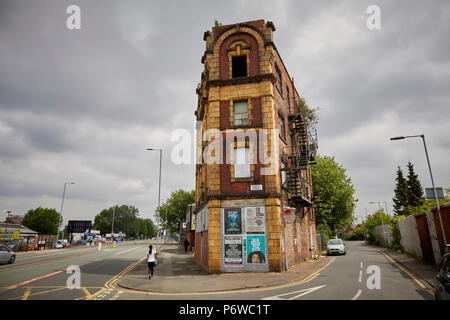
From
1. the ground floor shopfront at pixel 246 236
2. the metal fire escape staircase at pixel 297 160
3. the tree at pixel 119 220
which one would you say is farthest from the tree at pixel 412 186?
the tree at pixel 119 220

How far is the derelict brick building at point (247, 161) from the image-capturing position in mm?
15856

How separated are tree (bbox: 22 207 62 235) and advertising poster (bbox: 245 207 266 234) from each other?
8842 cm

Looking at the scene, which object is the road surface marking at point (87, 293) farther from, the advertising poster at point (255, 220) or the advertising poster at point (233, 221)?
the advertising poster at point (255, 220)

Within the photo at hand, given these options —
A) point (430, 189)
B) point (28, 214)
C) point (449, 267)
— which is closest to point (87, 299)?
point (449, 267)

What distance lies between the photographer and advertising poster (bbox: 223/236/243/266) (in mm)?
15627

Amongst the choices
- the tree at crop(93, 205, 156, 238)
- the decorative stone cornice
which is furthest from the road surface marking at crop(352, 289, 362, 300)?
the tree at crop(93, 205, 156, 238)

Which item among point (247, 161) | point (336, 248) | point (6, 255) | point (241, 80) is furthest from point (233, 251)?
point (6, 255)

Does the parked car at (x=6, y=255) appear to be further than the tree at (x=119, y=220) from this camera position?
No

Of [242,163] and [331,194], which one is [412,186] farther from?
[242,163]

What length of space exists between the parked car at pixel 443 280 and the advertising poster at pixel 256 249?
1000 centimetres

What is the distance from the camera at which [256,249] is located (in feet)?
51.4

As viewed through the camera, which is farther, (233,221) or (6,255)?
(6,255)

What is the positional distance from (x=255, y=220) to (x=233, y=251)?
7.48 feet

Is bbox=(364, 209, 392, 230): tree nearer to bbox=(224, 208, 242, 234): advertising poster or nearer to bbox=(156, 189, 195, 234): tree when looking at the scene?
bbox=(224, 208, 242, 234): advertising poster
